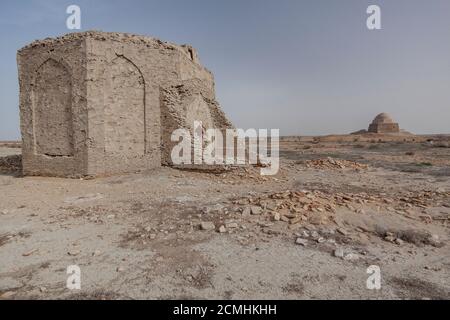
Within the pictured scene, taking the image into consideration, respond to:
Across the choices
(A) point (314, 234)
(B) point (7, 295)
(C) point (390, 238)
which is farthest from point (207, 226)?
(C) point (390, 238)

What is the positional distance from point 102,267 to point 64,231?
167cm

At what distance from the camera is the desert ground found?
2.88m

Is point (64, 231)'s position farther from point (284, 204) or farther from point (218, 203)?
point (284, 204)

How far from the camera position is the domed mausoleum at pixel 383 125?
5092 centimetres

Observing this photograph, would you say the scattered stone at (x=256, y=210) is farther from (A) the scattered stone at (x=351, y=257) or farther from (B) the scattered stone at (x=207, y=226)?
(A) the scattered stone at (x=351, y=257)

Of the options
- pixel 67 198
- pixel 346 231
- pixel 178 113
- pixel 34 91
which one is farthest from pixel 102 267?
pixel 34 91

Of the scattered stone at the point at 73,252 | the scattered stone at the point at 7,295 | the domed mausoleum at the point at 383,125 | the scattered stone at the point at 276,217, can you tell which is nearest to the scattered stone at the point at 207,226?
the scattered stone at the point at 276,217

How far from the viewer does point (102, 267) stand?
10.8 feet

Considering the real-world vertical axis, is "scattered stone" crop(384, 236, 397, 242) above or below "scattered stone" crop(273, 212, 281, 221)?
below

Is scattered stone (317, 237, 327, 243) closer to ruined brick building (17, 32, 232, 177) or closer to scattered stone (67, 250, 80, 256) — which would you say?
scattered stone (67, 250, 80, 256)

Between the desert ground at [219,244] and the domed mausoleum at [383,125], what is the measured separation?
5118 centimetres

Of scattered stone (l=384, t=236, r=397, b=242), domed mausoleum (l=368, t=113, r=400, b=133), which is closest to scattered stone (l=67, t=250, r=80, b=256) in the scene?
scattered stone (l=384, t=236, r=397, b=242)

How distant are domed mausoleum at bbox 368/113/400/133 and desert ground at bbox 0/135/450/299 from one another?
51.2 m

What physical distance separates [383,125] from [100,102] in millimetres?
55488
